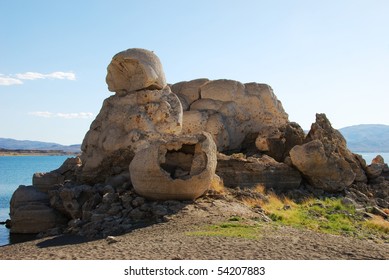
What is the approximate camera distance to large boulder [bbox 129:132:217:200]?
37.8ft

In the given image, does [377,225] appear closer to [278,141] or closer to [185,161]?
[185,161]

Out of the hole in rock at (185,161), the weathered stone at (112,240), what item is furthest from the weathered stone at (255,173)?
the weathered stone at (112,240)

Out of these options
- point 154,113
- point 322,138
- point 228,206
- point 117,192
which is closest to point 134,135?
point 154,113

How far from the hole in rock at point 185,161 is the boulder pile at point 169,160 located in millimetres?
26

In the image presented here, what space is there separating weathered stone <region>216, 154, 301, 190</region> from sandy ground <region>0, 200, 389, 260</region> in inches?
161

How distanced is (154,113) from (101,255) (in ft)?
25.5

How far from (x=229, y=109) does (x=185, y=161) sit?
7444mm

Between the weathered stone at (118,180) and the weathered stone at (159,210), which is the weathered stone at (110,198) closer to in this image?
the weathered stone at (118,180)

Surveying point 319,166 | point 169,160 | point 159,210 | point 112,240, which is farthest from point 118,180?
point 319,166

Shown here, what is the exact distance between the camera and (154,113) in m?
15.1

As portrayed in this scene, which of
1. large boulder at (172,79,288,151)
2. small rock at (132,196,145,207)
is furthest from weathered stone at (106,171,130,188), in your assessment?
large boulder at (172,79,288,151)

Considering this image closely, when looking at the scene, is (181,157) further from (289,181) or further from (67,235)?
(289,181)

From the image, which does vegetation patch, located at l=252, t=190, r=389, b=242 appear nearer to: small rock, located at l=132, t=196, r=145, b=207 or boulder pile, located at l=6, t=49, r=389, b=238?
boulder pile, located at l=6, t=49, r=389, b=238

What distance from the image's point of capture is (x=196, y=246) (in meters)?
8.12
